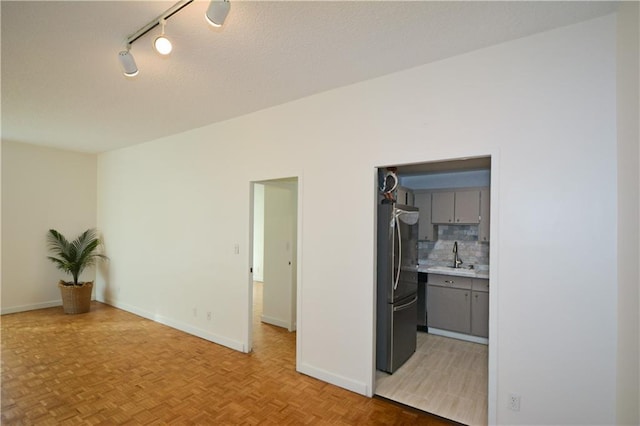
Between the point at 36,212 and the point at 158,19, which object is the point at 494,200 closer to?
the point at 158,19

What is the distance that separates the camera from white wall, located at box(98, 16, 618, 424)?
1.95 metres

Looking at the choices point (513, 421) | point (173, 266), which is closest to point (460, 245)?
point (513, 421)

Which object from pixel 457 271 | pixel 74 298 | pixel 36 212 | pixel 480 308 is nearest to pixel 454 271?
pixel 457 271

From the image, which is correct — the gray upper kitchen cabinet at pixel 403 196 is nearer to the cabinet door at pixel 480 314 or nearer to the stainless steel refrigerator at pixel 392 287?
the stainless steel refrigerator at pixel 392 287

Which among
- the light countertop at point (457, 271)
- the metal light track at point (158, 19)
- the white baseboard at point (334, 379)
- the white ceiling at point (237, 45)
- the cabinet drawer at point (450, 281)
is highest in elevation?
the white ceiling at point (237, 45)

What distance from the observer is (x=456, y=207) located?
4633 mm

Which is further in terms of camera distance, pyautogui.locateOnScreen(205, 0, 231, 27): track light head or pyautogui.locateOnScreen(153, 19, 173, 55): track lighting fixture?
pyautogui.locateOnScreen(153, 19, 173, 55): track lighting fixture

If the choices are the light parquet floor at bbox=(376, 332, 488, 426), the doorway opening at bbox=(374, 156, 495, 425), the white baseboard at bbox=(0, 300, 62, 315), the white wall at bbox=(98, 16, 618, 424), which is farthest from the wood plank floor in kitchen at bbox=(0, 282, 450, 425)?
the white baseboard at bbox=(0, 300, 62, 315)

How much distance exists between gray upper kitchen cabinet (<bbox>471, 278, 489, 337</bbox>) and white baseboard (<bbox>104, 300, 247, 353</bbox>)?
2.99 m

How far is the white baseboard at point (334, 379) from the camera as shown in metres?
2.81

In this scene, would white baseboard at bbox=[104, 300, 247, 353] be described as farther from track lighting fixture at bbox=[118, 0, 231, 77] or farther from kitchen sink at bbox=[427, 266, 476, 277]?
track lighting fixture at bbox=[118, 0, 231, 77]

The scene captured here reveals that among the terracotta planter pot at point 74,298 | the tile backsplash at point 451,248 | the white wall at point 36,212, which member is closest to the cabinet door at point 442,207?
the tile backsplash at point 451,248

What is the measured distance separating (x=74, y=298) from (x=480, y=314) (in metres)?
6.31

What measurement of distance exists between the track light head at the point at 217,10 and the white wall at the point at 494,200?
1.52 metres
